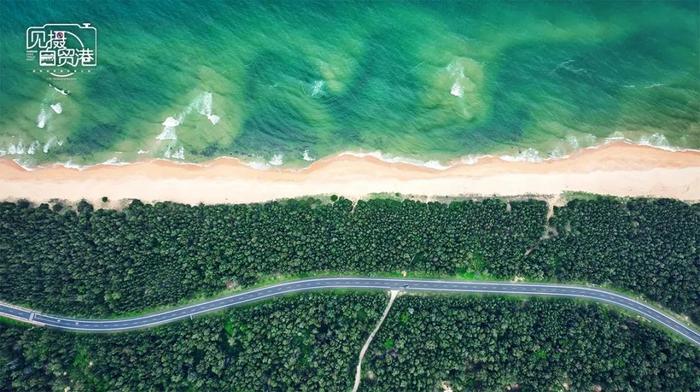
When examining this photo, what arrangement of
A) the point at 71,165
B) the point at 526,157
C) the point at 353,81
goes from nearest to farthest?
the point at 71,165, the point at 526,157, the point at 353,81

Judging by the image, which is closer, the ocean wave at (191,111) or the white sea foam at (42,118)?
the white sea foam at (42,118)

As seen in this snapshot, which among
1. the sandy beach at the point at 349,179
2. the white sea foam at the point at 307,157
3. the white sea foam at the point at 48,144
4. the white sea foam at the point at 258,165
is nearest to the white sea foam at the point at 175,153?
the sandy beach at the point at 349,179

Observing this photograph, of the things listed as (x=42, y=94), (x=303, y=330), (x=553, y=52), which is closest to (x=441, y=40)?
(x=553, y=52)

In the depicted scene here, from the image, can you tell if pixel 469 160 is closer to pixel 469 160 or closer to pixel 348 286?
pixel 469 160

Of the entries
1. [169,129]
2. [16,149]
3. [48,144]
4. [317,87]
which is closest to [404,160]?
[317,87]

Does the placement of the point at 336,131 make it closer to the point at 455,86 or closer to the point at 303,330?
the point at 455,86

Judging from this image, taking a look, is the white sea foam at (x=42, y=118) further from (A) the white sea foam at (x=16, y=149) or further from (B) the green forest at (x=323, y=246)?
(B) the green forest at (x=323, y=246)
